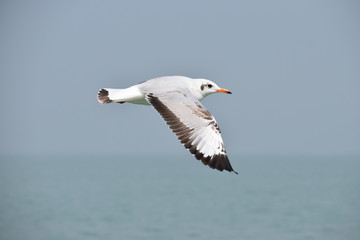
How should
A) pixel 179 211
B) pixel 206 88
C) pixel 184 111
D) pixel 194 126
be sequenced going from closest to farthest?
pixel 194 126
pixel 184 111
pixel 206 88
pixel 179 211

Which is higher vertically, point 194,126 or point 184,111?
point 184,111

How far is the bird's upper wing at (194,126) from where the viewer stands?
996 centimetres

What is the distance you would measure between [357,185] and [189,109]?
67.2 metres

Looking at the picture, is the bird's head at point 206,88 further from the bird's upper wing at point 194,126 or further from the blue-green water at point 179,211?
the blue-green water at point 179,211

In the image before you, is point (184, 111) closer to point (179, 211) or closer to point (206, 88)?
point (206, 88)

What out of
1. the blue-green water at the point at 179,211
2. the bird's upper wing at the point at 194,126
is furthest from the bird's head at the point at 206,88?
the blue-green water at the point at 179,211

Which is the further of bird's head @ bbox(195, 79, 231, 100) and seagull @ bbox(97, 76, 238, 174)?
bird's head @ bbox(195, 79, 231, 100)

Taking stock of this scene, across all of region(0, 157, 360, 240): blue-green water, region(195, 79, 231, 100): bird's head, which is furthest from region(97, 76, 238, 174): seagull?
region(0, 157, 360, 240): blue-green water

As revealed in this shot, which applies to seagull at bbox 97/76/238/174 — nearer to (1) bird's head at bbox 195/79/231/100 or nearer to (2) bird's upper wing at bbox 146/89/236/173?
(2) bird's upper wing at bbox 146/89/236/173

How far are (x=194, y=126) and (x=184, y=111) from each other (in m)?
0.29

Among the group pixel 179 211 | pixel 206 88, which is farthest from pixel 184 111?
pixel 179 211

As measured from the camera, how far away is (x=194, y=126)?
1023 cm

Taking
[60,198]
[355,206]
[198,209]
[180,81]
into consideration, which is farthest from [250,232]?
[180,81]

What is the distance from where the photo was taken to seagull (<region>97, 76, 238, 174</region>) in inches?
394
